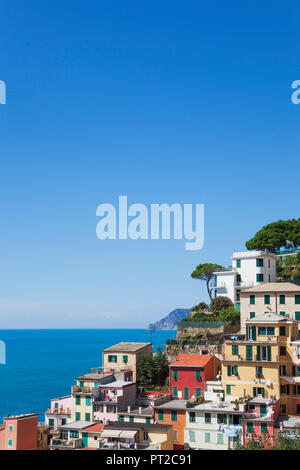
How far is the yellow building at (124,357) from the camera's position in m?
48.2

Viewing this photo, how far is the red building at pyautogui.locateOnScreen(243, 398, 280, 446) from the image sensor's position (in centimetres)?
3469

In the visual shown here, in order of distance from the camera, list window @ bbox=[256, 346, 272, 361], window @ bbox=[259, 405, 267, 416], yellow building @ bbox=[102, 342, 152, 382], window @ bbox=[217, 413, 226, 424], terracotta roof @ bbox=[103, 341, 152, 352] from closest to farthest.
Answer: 1. window @ bbox=[259, 405, 267, 416]
2. window @ bbox=[217, 413, 226, 424]
3. window @ bbox=[256, 346, 272, 361]
4. yellow building @ bbox=[102, 342, 152, 382]
5. terracotta roof @ bbox=[103, 341, 152, 352]

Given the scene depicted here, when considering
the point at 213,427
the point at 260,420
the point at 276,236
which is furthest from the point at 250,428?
the point at 276,236

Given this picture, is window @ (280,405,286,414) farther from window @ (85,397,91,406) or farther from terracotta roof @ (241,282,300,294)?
window @ (85,397,91,406)

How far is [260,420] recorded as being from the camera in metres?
35.3

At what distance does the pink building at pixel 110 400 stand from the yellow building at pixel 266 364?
8.70 meters

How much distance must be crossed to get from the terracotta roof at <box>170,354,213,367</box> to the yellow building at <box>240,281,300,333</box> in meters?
4.81

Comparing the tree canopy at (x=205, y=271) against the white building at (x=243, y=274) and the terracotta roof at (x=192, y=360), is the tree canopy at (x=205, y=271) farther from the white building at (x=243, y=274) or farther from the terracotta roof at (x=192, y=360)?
the terracotta roof at (x=192, y=360)

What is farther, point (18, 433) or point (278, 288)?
point (278, 288)

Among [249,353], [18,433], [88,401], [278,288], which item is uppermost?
[278,288]

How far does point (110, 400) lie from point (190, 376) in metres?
7.09

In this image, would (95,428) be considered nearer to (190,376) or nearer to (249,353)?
(190,376)

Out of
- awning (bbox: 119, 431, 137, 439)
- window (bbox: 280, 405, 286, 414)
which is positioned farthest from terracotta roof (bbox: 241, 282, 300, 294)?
awning (bbox: 119, 431, 137, 439)

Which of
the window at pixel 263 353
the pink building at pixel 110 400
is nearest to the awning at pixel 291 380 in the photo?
the window at pixel 263 353
